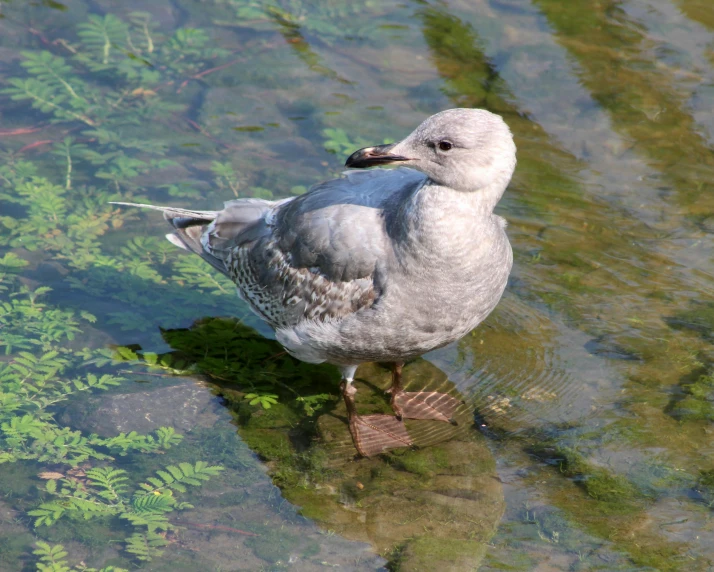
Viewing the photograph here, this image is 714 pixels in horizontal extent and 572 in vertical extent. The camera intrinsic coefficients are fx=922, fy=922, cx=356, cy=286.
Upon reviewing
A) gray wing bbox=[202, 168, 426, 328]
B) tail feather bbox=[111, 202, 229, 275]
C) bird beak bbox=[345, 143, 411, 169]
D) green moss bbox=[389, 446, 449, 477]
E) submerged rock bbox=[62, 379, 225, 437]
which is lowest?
submerged rock bbox=[62, 379, 225, 437]

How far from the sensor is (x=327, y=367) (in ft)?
21.7

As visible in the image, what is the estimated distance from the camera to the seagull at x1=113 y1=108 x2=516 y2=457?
504 cm

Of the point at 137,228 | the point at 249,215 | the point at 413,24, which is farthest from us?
the point at 413,24

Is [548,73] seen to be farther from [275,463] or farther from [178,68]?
[275,463]

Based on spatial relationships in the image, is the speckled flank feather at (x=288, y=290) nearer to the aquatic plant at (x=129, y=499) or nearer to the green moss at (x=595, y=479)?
the aquatic plant at (x=129, y=499)

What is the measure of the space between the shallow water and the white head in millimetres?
1678

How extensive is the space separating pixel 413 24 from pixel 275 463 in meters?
5.54

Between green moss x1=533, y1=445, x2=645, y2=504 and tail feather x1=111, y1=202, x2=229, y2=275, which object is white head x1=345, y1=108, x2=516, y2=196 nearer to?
green moss x1=533, y1=445, x2=645, y2=504

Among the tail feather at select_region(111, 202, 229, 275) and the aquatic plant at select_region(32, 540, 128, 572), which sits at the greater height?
the tail feather at select_region(111, 202, 229, 275)

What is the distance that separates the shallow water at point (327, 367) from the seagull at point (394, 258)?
0.50m

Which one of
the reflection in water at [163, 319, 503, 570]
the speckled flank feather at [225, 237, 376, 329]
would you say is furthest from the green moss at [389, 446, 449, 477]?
the speckled flank feather at [225, 237, 376, 329]

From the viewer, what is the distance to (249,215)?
6512 millimetres

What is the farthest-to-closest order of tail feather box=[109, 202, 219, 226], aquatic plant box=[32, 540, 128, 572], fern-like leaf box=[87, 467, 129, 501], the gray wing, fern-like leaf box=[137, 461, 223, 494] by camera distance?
tail feather box=[109, 202, 219, 226] < the gray wing < fern-like leaf box=[137, 461, 223, 494] < fern-like leaf box=[87, 467, 129, 501] < aquatic plant box=[32, 540, 128, 572]

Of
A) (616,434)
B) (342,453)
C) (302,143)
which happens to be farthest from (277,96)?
(616,434)
